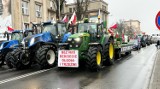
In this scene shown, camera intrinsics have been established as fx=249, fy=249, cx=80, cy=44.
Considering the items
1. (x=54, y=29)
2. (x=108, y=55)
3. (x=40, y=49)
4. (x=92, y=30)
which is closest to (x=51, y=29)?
(x=54, y=29)

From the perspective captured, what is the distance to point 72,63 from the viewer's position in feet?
41.3

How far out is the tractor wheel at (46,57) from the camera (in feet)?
43.4

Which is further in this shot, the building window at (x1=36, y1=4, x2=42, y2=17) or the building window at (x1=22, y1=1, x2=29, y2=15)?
the building window at (x1=36, y1=4, x2=42, y2=17)

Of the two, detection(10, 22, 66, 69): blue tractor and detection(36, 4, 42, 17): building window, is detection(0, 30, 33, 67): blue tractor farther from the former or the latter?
detection(36, 4, 42, 17): building window

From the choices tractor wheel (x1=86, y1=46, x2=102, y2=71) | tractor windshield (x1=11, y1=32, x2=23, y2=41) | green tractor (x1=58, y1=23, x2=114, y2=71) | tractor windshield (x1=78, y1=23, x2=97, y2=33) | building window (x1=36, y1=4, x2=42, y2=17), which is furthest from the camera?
building window (x1=36, y1=4, x2=42, y2=17)

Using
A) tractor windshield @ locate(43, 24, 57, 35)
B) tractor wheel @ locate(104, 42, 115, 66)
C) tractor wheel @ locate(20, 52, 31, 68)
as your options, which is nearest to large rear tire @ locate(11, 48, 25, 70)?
tractor wheel @ locate(20, 52, 31, 68)

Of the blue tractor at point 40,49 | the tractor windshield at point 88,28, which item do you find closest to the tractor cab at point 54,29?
the blue tractor at point 40,49

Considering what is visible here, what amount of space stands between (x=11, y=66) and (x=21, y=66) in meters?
1.17

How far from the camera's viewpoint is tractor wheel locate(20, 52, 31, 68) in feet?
45.1

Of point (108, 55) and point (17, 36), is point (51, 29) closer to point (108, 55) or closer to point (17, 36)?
point (108, 55)

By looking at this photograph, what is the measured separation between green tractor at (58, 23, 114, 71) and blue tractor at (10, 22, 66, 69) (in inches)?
44.6

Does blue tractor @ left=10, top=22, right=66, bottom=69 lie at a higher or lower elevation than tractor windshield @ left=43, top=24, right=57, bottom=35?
lower

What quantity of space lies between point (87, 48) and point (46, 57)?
2347mm

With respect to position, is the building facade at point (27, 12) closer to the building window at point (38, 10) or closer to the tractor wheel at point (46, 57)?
the building window at point (38, 10)
